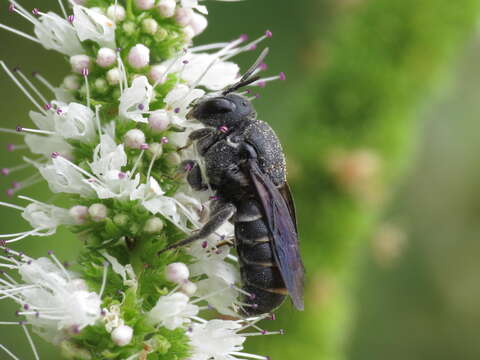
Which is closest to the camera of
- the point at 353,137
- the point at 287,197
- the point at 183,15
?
the point at 183,15

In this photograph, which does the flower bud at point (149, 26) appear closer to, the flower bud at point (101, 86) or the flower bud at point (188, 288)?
the flower bud at point (101, 86)

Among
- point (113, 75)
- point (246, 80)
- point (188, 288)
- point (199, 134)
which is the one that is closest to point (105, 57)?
point (113, 75)

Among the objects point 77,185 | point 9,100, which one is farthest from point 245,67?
point 77,185

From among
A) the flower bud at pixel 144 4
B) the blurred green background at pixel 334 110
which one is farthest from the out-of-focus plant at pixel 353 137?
the flower bud at pixel 144 4

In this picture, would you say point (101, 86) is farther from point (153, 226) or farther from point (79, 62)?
point (153, 226)

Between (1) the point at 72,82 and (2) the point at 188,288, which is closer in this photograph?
(2) the point at 188,288

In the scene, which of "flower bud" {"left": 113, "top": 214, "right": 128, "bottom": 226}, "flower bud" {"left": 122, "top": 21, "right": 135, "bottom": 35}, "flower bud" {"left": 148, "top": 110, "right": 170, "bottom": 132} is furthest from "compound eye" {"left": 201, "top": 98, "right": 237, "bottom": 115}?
"flower bud" {"left": 113, "top": 214, "right": 128, "bottom": 226}
